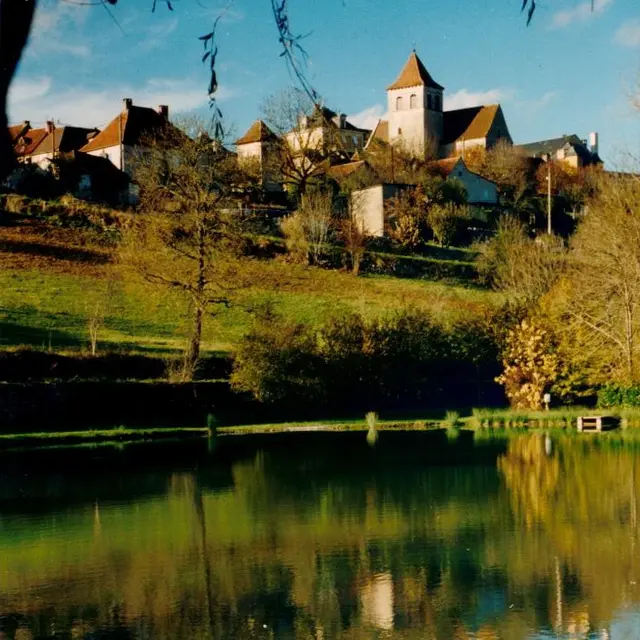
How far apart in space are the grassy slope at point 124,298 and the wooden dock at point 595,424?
11.1 metres

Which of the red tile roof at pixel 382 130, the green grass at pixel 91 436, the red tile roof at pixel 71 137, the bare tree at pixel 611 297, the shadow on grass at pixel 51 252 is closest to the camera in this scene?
the green grass at pixel 91 436

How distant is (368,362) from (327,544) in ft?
78.6

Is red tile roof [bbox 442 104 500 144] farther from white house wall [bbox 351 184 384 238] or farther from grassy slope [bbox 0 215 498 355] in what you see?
grassy slope [bbox 0 215 498 355]

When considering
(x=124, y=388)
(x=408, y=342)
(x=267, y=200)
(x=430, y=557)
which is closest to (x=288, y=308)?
(x=408, y=342)

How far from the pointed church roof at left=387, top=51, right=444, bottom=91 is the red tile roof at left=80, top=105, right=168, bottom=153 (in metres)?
38.7

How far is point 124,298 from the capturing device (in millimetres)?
53531

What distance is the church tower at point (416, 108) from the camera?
113m

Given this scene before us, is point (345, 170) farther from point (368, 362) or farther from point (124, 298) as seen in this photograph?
point (368, 362)

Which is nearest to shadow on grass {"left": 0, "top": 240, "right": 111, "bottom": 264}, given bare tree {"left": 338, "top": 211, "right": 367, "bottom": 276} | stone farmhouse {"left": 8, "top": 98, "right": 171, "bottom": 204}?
stone farmhouse {"left": 8, "top": 98, "right": 171, "bottom": 204}

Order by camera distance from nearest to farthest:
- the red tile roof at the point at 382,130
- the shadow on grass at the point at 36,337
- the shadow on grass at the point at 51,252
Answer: the shadow on grass at the point at 36,337, the shadow on grass at the point at 51,252, the red tile roof at the point at 382,130

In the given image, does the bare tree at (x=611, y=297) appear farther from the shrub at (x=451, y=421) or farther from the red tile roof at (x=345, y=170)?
the red tile roof at (x=345, y=170)

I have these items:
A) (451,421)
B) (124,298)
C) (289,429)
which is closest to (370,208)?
(124,298)

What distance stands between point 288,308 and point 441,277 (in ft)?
42.1

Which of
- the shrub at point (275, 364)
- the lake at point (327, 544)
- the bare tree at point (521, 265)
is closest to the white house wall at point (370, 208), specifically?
A: the bare tree at point (521, 265)
